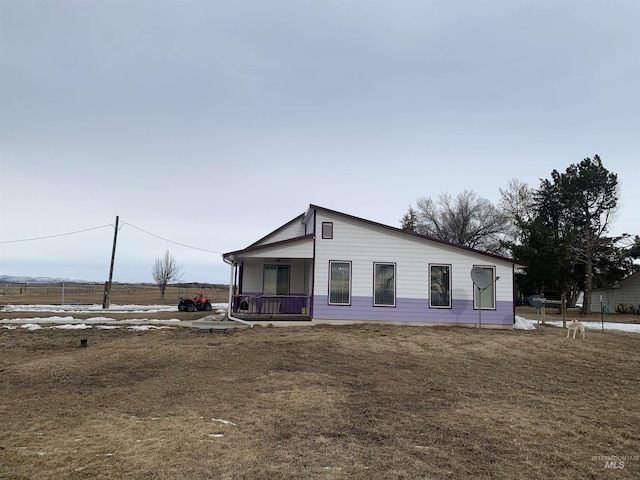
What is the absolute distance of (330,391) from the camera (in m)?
5.98

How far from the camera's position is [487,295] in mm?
14406

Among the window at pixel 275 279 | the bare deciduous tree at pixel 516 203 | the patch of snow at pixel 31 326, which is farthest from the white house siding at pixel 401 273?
the bare deciduous tree at pixel 516 203

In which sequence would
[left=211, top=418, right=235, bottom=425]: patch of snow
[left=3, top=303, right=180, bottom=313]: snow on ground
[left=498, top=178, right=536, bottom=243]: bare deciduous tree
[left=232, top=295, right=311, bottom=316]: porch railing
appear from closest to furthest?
[left=211, top=418, right=235, bottom=425]: patch of snow
[left=232, top=295, right=311, bottom=316]: porch railing
[left=3, top=303, right=180, bottom=313]: snow on ground
[left=498, top=178, right=536, bottom=243]: bare deciduous tree

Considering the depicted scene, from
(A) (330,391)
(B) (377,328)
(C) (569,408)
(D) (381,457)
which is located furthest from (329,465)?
(B) (377,328)

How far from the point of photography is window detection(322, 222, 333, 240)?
14.5 metres

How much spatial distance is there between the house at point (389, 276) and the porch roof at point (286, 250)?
0.04 meters

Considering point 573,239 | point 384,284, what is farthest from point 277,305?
point 573,239

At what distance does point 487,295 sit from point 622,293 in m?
22.1

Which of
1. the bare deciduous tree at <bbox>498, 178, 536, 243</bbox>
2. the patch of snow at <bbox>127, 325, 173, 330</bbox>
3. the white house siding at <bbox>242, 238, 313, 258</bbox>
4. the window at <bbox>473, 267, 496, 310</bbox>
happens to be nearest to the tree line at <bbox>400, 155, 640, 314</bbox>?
the bare deciduous tree at <bbox>498, 178, 536, 243</bbox>

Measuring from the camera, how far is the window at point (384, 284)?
14258 millimetres

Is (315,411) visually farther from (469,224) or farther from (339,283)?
(469,224)

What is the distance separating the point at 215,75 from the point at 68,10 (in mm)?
4803

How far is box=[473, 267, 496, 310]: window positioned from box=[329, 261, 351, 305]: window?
4623 mm

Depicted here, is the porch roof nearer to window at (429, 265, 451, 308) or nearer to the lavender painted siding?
the lavender painted siding
